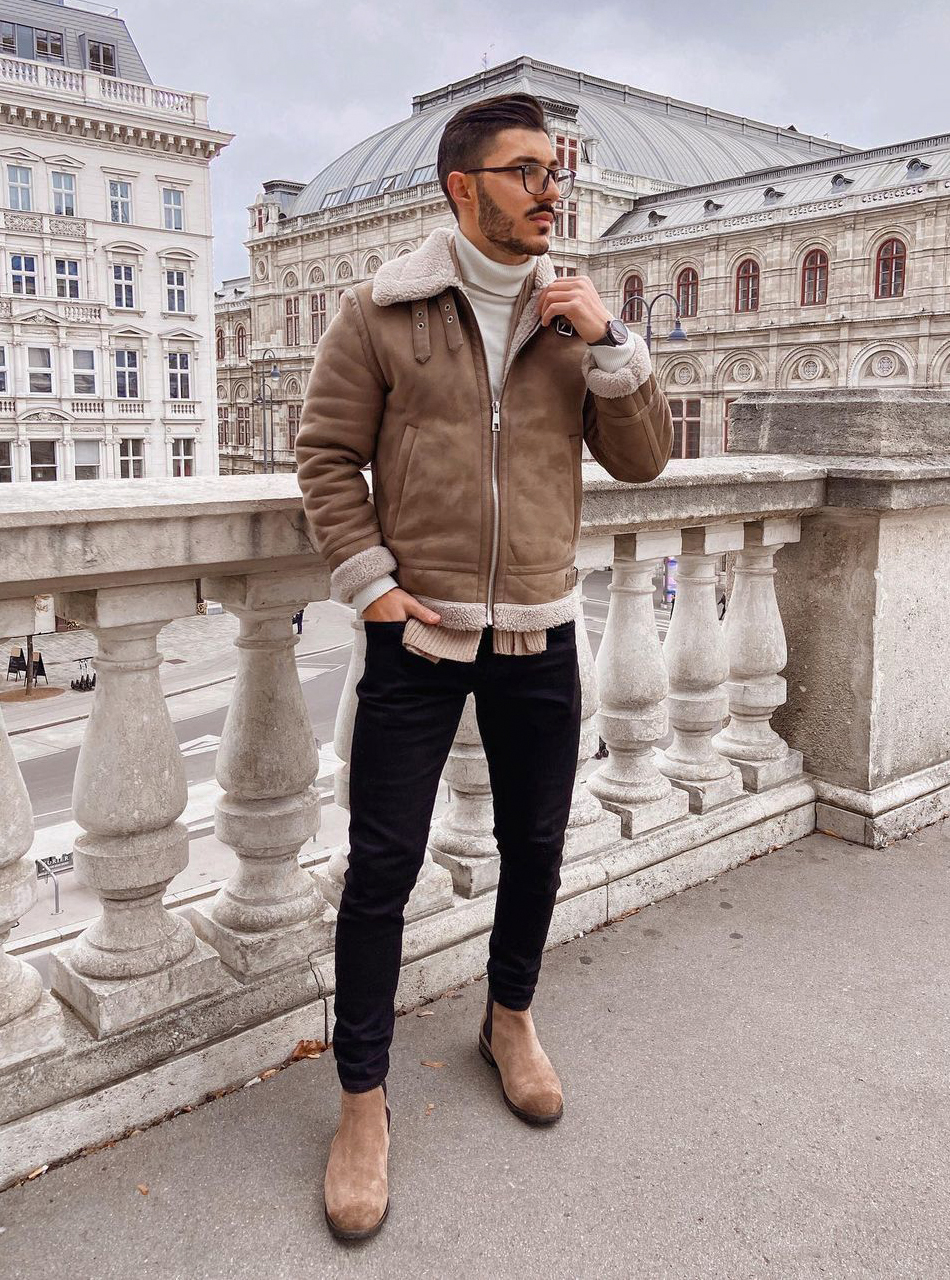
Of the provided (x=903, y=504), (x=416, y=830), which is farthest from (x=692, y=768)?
(x=416, y=830)

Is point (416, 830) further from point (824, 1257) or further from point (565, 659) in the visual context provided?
point (824, 1257)

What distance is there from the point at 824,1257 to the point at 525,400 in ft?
4.90

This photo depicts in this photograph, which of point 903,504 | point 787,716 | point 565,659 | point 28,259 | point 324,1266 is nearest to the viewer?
point 324,1266

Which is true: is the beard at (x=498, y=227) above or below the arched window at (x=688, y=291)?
below

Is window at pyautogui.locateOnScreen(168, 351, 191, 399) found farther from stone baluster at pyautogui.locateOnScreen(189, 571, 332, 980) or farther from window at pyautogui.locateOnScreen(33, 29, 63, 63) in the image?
stone baluster at pyautogui.locateOnScreen(189, 571, 332, 980)

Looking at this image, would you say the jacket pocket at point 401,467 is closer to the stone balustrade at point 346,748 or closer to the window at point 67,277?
→ the stone balustrade at point 346,748

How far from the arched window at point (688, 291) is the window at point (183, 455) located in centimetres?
1895

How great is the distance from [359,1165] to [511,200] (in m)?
1.65

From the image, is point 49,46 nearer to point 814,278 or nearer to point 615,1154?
point 814,278

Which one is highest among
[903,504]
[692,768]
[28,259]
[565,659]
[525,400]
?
[28,259]

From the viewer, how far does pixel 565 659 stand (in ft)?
6.63

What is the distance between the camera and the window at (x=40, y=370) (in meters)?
36.8

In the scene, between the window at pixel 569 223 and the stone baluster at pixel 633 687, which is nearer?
the stone baluster at pixel 633 687

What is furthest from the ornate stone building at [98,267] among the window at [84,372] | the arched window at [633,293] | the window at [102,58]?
the arched window at [633,293]
